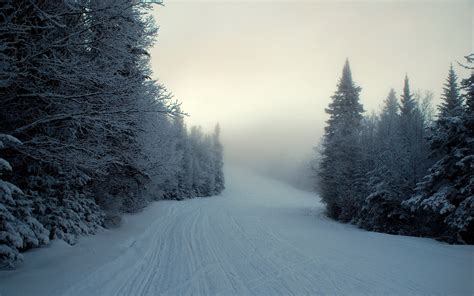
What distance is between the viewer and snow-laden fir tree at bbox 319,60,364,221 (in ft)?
72.7

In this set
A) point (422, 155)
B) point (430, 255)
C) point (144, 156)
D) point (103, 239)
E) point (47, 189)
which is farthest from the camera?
point (422, 155)

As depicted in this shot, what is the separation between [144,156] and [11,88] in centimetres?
786

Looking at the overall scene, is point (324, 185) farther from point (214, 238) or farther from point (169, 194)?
point (169, 194)

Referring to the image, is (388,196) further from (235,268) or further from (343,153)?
(235,268)

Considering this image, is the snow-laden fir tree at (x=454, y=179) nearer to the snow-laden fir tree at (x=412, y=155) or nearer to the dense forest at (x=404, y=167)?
the dense forest at (x=404, y=167)

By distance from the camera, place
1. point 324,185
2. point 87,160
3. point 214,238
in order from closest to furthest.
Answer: point 87,160, point 214,238, point 324,185

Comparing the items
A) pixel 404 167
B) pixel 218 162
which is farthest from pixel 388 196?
pixel 218 162

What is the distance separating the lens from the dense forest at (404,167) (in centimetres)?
1162

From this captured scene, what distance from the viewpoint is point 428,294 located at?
5527 mm

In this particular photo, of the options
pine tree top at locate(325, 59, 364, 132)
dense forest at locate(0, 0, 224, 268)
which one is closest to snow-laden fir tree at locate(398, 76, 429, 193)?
pine tree top at locate(325, 59, 364, 132)

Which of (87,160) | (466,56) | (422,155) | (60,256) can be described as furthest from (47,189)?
(422,155)

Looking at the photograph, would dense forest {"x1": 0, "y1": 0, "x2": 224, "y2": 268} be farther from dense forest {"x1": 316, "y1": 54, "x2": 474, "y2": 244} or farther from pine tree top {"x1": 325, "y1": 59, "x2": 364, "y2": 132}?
pine tree top {"x1": 325, "y1": 59, "x2": 364, "y2": 132}

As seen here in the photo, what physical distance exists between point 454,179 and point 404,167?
4.25 meters

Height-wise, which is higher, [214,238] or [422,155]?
[422,155]
